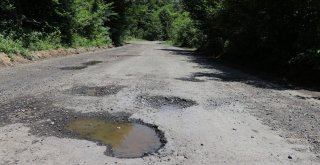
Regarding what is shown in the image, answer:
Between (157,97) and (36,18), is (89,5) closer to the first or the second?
(36,18)

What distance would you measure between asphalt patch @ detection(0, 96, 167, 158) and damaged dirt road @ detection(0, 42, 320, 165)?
0.01 meters

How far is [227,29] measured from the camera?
21.8 metres

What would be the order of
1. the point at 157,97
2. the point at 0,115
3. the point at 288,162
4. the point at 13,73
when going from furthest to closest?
1. the point at 13,73
2. the point at 157,97
3. the point at 0,115
4. the point at 288,162

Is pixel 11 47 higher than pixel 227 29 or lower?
lower

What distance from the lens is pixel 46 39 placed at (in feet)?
71.8

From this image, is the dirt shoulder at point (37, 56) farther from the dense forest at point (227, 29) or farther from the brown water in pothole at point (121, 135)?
the brown water in pothole at point (121, 135)

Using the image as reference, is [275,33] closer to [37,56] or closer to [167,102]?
[167,102]

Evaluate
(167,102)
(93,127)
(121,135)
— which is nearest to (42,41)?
(167,102)

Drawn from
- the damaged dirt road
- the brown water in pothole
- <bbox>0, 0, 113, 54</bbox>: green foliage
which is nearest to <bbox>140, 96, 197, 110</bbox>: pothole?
the damaged dirt road

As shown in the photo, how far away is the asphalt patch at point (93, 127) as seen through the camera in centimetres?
544

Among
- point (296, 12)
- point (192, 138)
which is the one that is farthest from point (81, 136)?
point (296, 12)

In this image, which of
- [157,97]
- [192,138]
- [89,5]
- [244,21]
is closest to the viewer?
[192,138]

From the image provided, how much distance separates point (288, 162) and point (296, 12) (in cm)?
1078

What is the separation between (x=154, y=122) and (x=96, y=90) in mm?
3267
